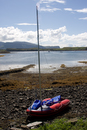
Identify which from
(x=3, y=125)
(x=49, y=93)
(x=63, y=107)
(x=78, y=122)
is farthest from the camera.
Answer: (x=49, y=93)

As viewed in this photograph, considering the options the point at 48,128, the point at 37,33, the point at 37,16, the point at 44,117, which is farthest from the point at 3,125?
the point at 37,16

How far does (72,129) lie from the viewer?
8852 millimetres

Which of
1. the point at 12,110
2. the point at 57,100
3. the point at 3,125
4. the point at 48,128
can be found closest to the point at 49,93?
the point at 57,100

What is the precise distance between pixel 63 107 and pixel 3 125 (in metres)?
5.61

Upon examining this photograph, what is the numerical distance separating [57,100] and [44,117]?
269cm

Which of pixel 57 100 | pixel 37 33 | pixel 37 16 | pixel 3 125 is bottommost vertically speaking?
pixel 3 125

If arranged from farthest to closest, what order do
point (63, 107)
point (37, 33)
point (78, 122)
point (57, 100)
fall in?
point (57, 100)
point (63, 107)
point (37, 33)
point (78, 122)

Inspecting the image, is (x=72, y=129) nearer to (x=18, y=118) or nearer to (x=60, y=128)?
(x=60, y=128)

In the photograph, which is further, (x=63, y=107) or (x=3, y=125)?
(x=63, y=107)

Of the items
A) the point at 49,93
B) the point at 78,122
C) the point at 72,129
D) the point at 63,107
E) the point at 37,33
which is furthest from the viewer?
the point at 49,93

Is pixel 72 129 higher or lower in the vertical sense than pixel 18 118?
higher

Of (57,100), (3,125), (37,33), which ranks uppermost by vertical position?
(37,33)

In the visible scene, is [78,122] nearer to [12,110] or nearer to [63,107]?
[63,107]

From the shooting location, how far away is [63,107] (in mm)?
13852
